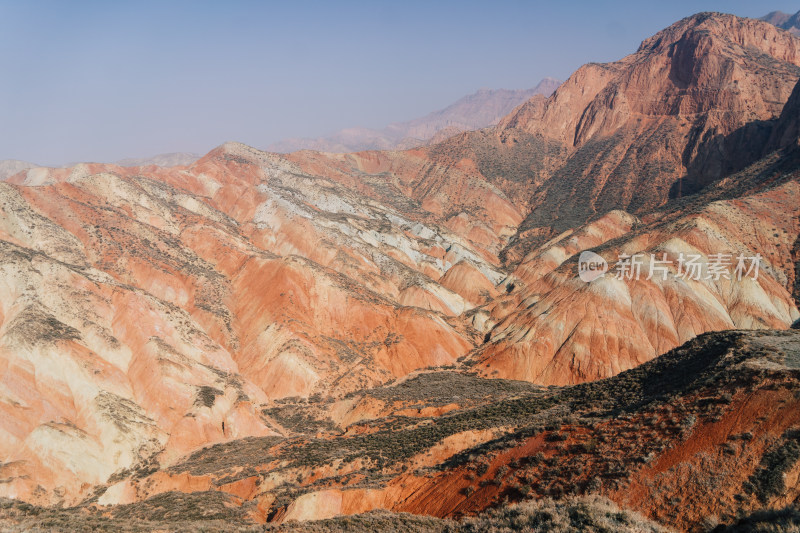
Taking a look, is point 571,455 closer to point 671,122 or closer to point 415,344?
point 415,344

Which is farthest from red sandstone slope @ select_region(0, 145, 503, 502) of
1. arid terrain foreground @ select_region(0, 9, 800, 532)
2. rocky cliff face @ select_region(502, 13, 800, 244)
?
rocky cliff face @ select_region(502, 13, 800, 244)

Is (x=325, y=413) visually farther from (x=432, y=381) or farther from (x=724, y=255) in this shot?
(x=724, y=255)

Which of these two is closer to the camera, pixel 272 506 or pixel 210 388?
pixel 272 506

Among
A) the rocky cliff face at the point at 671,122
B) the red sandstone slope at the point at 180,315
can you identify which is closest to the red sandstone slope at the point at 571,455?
the red sandstone slope at the point at 180,315

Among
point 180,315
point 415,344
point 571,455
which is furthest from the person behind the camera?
point 415,344

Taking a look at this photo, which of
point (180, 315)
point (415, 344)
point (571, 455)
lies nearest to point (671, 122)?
point (415, 344)

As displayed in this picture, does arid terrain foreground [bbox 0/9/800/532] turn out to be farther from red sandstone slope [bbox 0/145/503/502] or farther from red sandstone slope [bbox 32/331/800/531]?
red sandstone slope [bbox 0/145/503/502]

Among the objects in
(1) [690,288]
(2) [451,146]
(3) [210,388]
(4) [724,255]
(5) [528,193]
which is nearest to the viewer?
(3) [210,388]

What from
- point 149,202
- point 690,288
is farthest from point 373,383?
point 149,202

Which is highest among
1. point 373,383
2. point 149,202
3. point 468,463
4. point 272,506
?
point 149,202
